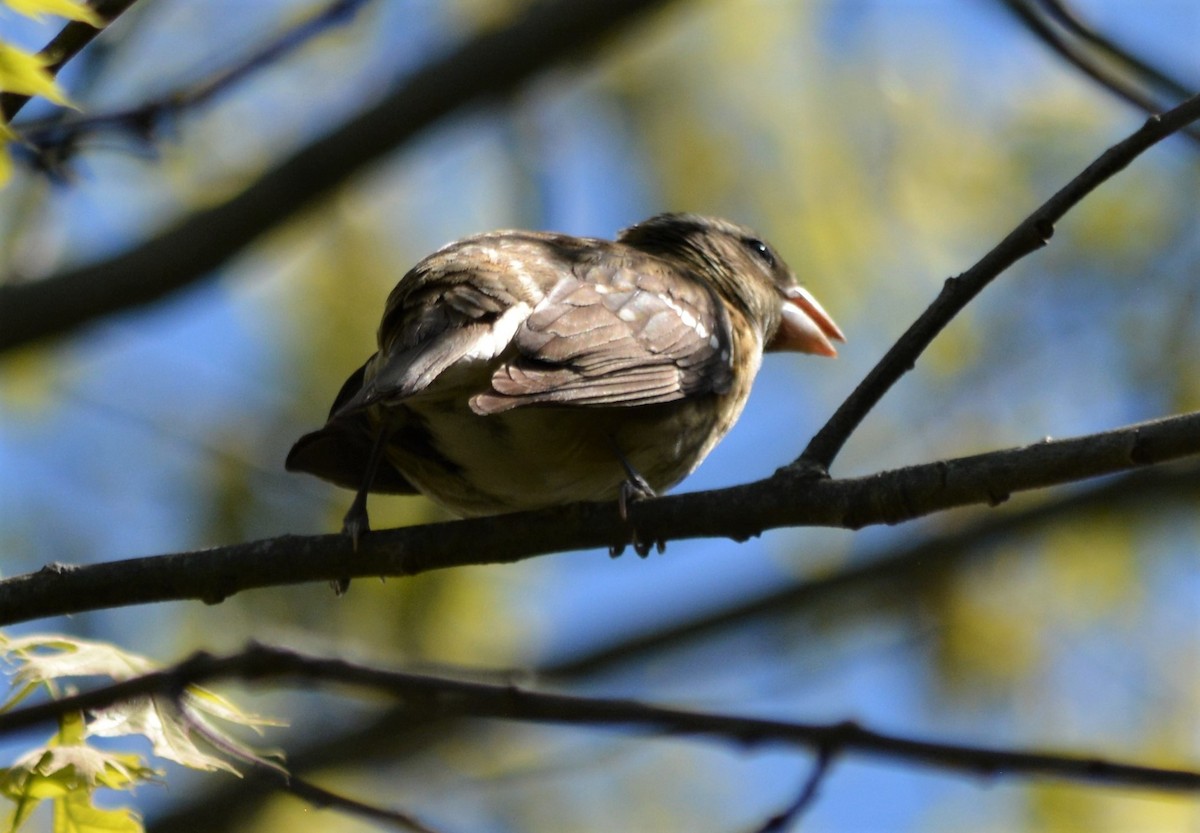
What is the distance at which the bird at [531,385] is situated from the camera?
418cm

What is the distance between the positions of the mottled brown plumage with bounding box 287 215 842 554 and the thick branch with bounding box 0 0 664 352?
1307mm

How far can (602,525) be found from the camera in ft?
12.5

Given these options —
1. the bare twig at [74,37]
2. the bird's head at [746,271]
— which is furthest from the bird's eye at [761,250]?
the bare twig at [74,37]

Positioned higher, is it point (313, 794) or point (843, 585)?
point (843, 585)

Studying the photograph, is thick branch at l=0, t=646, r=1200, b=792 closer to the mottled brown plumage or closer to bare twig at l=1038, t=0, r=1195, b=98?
the mottled brown plumage

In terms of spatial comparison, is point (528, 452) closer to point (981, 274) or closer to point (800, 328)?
point (981, 274)

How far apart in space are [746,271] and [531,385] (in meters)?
2.66

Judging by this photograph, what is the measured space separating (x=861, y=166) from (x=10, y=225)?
5.46m

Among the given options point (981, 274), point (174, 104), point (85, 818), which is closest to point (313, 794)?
point (85, 818)

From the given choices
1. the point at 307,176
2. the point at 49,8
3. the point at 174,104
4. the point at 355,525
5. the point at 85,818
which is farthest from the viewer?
the point at 307,176

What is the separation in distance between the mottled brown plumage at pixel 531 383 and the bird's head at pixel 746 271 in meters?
0.88

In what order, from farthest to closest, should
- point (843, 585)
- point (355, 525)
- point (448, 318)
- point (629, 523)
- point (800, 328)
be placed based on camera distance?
point (843, 585), point (800, 328), point (448, 318), point (355, 525), point (629, 523)

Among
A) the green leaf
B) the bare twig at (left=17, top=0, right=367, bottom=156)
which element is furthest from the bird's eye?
the green leaf

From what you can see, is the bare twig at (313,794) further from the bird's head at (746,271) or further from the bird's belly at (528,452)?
the bird's head at (746,271)
